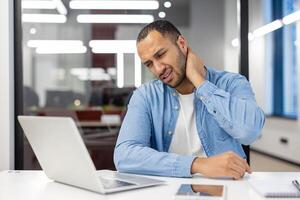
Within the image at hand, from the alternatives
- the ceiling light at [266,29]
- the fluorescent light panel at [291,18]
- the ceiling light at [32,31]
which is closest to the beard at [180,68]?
the ceiling light at [32,31]

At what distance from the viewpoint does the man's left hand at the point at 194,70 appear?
1.64 m

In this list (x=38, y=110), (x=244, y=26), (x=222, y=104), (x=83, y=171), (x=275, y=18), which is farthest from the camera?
(x=275, y=18)

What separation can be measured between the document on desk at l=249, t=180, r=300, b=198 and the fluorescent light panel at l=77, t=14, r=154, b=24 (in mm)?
2123

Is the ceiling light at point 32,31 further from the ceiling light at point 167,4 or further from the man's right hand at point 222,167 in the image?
the man's right hand at point 222,167

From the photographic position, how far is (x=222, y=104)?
5.10 ft

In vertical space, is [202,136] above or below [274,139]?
above

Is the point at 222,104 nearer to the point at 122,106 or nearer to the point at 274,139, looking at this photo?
the point at 122,106

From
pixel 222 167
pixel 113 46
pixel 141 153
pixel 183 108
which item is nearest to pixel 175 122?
pixel 183 108

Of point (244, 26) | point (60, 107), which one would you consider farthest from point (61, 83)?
point (244, 26)

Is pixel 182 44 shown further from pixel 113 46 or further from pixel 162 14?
pixel 113 46

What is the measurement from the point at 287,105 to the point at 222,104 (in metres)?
5.11

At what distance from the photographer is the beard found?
1.70 meters

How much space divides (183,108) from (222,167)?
1.59 feet

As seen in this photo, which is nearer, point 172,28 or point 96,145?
point 172,28
